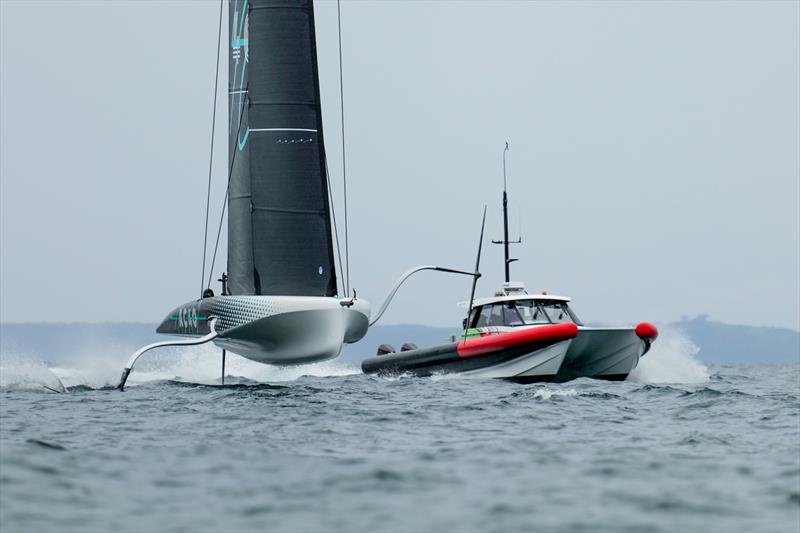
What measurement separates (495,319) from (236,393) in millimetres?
8197

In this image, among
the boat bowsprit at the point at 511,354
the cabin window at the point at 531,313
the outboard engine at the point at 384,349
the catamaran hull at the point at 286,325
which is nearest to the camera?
the catamaran hull at the point at 286,325

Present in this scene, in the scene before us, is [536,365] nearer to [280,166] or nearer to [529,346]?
[529,346]

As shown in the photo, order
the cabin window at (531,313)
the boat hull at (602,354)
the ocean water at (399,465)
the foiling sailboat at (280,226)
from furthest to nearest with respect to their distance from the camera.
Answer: the cabin window at (531,313) → the boat hull at (602,354) → the foiling sailboat at (280,226) → the ocean water at (399,465)

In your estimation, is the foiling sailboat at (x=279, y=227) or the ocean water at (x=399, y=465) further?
the foiling sailboat at (x=279, y=227)

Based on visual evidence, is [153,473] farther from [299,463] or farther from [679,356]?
[679,356]

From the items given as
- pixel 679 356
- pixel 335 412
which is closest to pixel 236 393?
pixel 335 412

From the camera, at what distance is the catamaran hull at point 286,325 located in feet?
64.4

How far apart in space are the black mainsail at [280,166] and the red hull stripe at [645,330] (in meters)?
7.17

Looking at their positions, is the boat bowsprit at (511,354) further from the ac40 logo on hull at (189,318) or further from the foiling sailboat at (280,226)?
the ac40 logo on hull at (189,318)

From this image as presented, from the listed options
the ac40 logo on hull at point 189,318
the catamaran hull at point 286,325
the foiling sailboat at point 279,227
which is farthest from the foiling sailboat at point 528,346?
the ac40 logo on hull at point 189,318

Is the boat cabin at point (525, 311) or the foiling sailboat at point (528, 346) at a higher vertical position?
the boat cabin at point (525, 311)

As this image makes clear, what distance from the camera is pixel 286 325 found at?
19750mm

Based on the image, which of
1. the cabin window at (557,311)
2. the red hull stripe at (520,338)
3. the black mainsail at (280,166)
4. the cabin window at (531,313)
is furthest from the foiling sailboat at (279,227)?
the cabin window at (557,311)

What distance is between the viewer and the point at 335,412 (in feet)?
44.2
